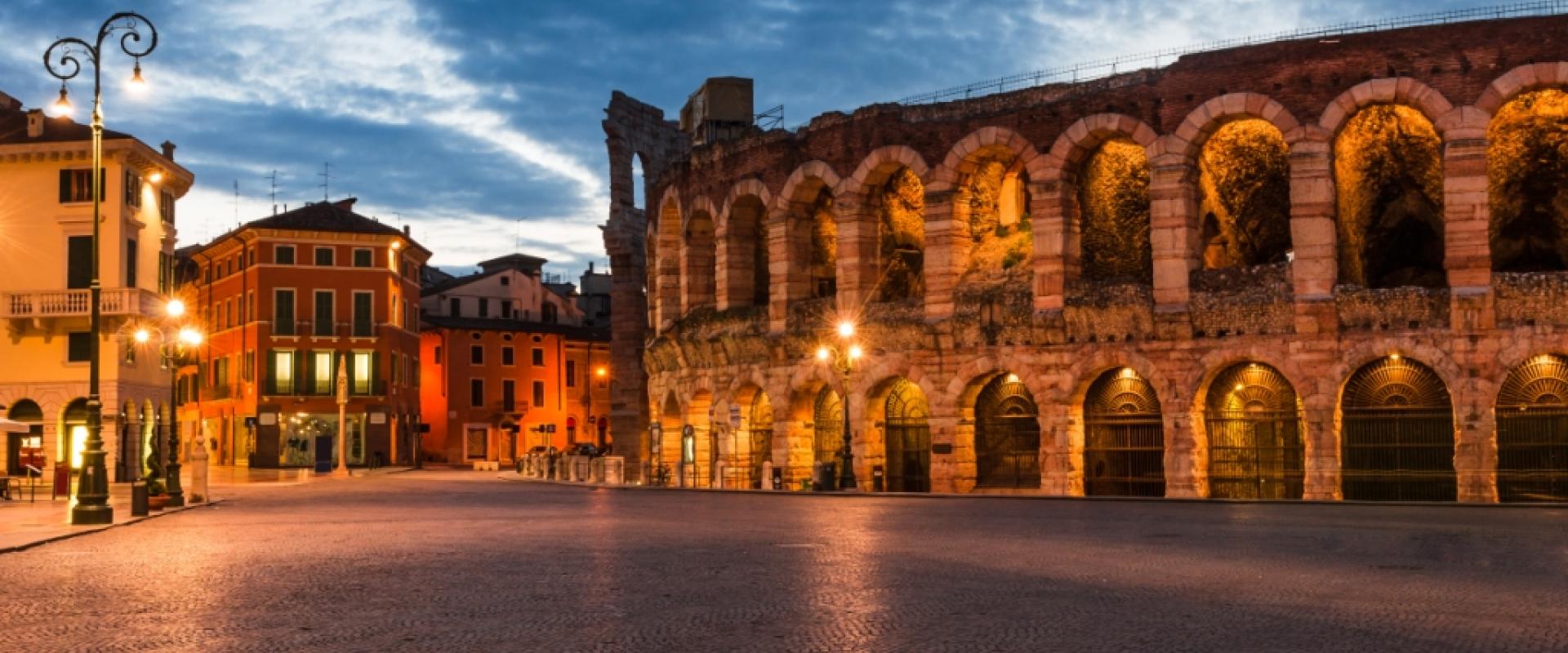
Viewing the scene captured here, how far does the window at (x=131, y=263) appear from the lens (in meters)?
50.0

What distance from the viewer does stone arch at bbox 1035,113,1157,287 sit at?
3806cm

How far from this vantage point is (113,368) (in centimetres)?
4984

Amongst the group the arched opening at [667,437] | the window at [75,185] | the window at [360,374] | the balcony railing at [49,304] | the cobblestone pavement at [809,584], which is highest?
the window at [75,185]

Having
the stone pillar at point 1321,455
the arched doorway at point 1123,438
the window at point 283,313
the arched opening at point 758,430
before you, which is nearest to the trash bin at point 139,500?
the arched opening at point 758,430

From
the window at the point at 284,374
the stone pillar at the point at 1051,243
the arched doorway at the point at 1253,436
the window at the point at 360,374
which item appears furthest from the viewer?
the window at the point at 360,374

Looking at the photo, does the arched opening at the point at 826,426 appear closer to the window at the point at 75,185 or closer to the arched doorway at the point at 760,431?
the arched doorway at the point at 760,431

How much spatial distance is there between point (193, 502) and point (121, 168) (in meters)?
18.4

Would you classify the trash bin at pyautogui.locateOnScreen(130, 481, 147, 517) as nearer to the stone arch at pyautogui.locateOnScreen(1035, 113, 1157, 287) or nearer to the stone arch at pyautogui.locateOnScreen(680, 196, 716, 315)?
the stone arch at pyautogui.locateOnScreen(1035, 113, 1157, 287)

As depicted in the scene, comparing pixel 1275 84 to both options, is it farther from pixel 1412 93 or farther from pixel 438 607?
pixel 438 607

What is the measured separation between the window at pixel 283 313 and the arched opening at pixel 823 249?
3186 cm

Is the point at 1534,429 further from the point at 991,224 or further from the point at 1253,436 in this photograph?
the point at 991,224

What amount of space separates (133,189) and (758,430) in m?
21.3

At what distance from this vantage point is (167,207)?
54.8 meters

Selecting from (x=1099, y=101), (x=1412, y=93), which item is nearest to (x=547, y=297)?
(x=1099, y=101)
